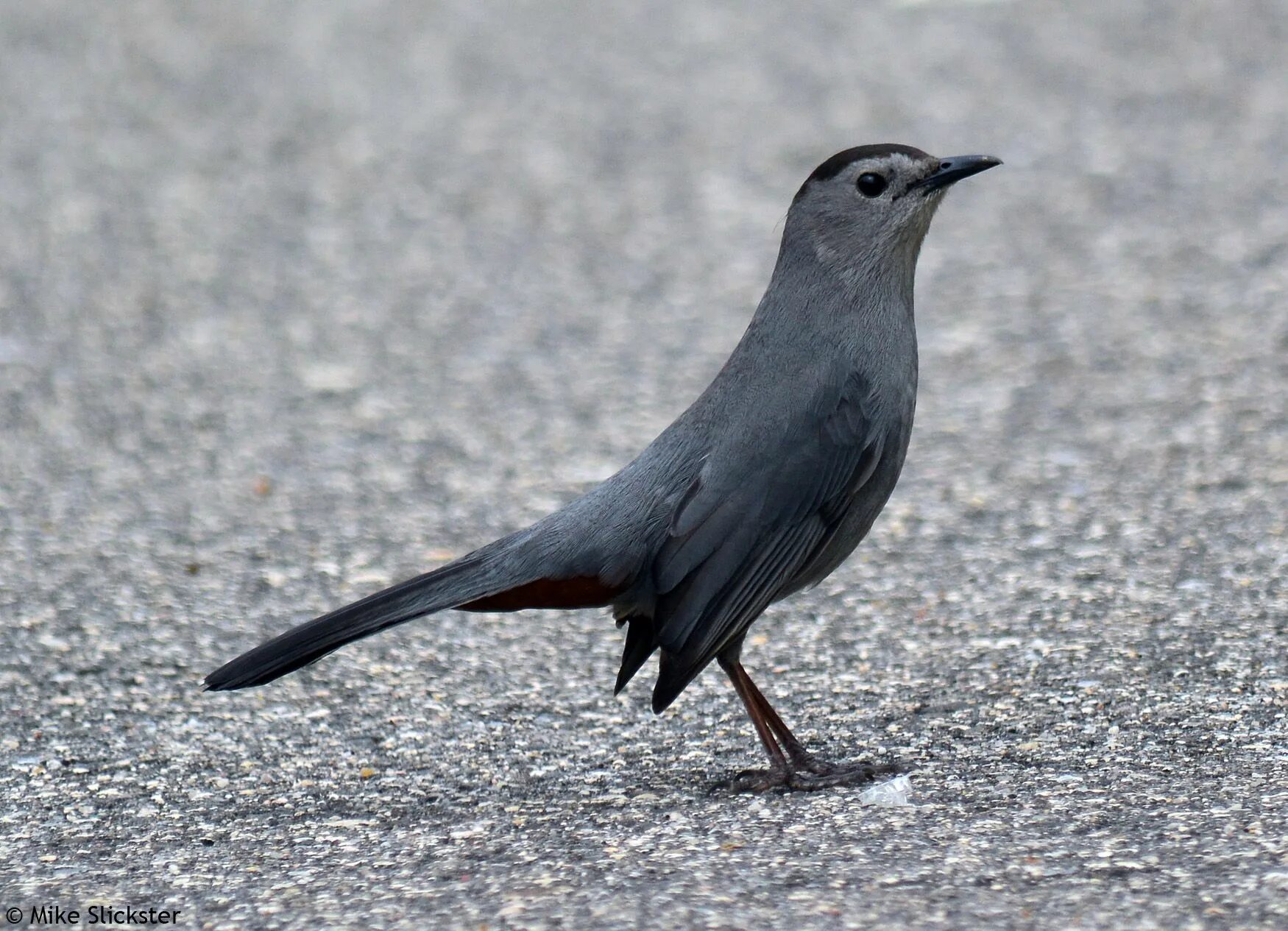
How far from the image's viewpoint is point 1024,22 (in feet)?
33.0

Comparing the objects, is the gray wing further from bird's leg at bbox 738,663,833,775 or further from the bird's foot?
the bird's foot

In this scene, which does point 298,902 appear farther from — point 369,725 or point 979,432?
point 979,432

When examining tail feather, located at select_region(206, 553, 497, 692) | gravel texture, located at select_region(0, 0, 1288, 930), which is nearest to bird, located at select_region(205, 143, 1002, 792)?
tail feather, located at select_region(206, 553, 497, 692)

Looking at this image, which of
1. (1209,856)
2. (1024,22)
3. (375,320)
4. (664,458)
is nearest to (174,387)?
(375,320)

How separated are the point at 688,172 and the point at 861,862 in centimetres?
591

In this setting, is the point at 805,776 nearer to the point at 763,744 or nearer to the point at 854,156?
the point at 763,744

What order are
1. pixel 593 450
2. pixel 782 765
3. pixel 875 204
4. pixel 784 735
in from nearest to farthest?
pixel 782 765 < pixel 784 735 < pixel 875 204 < pixel 593 450

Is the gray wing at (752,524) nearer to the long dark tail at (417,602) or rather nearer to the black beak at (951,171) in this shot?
the long dark tail at (417,602)

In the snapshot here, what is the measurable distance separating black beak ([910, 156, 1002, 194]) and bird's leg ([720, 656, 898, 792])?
1217mm

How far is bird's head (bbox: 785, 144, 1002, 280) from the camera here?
3951 millimetres

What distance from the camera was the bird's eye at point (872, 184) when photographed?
3.97m

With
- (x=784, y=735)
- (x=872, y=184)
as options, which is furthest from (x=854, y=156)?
(x=784, y=735)

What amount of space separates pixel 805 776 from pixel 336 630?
105 cm

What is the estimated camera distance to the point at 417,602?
11.6ft
